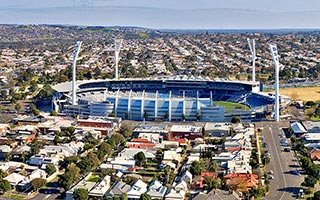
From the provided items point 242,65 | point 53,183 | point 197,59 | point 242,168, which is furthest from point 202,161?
point 197,59

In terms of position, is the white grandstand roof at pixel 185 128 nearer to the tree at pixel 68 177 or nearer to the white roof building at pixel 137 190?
the white roof building at pixel 137 190

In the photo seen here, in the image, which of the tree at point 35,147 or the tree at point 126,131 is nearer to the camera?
the tree at point 35,147

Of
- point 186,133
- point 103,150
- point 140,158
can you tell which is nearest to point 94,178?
point 140,158

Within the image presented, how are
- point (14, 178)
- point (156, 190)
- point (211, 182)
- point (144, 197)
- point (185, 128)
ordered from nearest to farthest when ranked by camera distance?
point (144, 197) < point (156, 190) < point (211, 182) < point (14, 178) < point (185, 128)

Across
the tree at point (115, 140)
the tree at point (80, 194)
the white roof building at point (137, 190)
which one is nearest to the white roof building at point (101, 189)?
the tree at point (80, 194)

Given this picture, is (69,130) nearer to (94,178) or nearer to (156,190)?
(94,178)

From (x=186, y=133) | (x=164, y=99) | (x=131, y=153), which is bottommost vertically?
(x=131, y=153)
